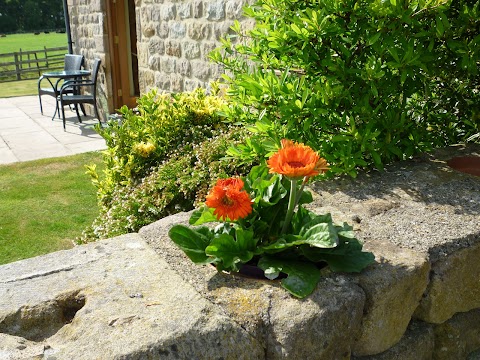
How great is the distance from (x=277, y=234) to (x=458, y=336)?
77cm

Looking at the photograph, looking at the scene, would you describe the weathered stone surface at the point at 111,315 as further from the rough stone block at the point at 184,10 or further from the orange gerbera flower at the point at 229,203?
the rough stone block at the point at 184,10

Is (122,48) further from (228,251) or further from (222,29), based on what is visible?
(228,251)

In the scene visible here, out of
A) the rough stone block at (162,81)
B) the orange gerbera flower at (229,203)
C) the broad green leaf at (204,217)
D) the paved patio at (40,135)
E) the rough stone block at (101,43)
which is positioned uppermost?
the orange gerbera flower at (229,203)

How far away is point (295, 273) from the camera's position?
1.42m

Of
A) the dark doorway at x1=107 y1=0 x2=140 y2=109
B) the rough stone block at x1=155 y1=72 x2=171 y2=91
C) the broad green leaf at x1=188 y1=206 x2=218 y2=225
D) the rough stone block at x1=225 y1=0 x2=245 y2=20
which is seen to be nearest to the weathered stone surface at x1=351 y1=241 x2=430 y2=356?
the broad green leaf at x1=188 y1=206 x2=218 y2=225

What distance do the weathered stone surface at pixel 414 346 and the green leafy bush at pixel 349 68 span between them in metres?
0.76

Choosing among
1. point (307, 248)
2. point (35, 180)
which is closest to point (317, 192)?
point (307, 248)

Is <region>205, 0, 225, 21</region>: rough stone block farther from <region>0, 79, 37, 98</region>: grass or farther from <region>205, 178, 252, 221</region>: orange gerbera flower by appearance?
<region>0, 79, 37, 98</region>: grass

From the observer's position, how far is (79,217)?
14.6ft

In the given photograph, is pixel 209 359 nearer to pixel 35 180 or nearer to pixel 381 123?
pixel 381 123

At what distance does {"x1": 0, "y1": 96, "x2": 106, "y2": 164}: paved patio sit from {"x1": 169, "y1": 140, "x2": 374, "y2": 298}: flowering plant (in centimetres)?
423

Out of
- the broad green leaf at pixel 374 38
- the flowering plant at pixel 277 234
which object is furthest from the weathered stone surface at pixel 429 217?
the broad green leaf at pixel 374 38

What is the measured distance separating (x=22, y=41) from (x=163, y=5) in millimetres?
33510

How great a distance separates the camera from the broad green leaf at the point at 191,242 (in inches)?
59.0
